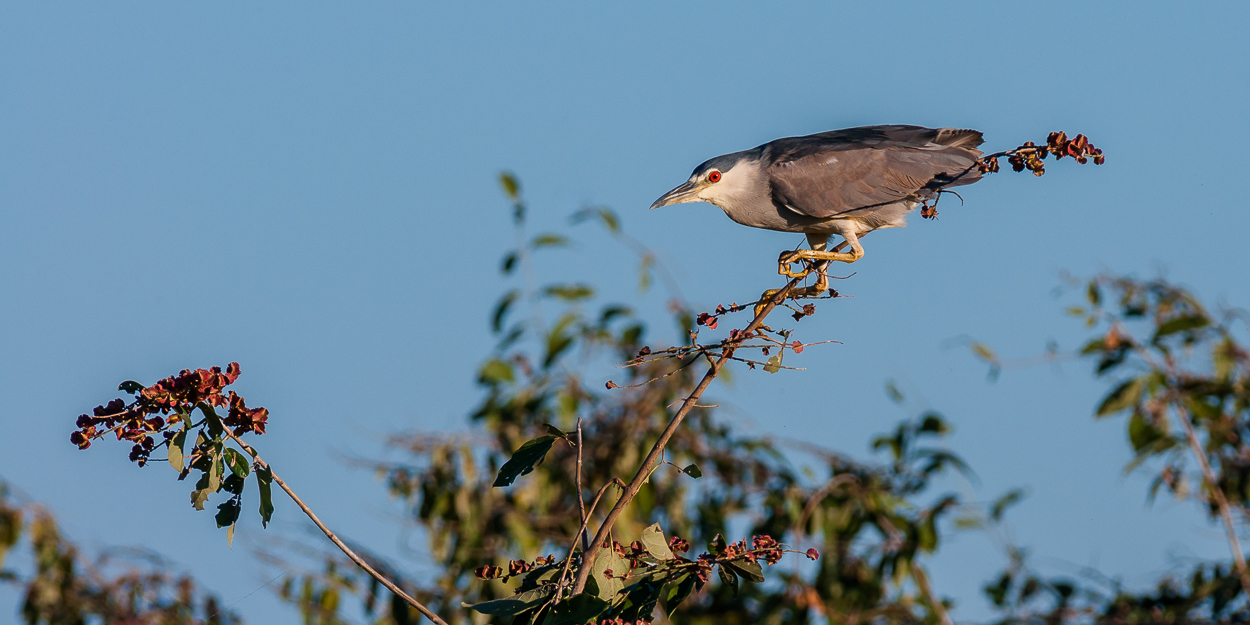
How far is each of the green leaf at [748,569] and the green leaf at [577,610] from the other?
33 cm

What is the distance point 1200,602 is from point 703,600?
2717mm

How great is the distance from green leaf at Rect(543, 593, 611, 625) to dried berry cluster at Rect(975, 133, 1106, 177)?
5.67 ft

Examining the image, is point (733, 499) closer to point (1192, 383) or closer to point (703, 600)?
point (703, 600)

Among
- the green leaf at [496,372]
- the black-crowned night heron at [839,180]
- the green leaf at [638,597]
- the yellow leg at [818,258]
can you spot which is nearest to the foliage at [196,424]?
the green leaf at [638,597]

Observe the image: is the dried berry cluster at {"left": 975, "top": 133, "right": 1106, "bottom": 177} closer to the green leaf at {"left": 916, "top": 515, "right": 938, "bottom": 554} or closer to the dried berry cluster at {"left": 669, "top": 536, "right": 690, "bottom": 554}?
the dried berry cluster at {"left": 669, "top": 536, "right": 690, "bottom": 554}

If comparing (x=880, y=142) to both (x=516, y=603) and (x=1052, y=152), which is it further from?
(x=516, y=603)

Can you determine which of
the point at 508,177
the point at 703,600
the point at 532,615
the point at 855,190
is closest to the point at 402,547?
the point at 703,600

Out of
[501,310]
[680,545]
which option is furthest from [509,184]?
[680,545]

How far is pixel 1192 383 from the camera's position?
19.7 ft

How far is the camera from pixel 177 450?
2311 millimetres

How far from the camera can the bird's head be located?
4723 millimetres

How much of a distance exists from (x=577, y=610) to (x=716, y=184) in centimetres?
271

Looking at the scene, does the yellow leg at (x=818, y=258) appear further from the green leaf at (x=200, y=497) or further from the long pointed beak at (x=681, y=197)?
the green leaf at (x=200, y=497)

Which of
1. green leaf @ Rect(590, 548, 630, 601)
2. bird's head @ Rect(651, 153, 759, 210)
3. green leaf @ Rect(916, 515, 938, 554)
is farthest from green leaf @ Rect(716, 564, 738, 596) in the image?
green leaf @ Rect(916, 515, 938, 554)
